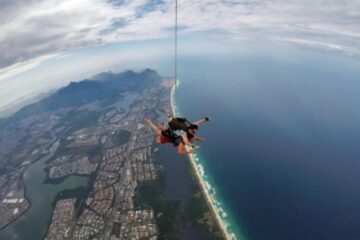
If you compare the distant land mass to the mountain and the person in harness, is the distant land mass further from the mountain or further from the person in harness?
the person in harness

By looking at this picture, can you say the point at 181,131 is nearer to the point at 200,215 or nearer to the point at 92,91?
the point at 200,215

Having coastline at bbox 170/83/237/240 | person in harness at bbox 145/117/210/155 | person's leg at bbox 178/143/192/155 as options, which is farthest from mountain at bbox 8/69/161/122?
person's leg at bbox 178/143/192/155

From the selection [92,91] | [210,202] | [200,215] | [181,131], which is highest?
[181,131]

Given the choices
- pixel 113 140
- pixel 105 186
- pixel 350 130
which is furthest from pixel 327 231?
pixel 113 140

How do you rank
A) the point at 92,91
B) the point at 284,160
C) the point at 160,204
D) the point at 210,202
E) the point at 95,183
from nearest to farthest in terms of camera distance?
the point at 210,202
the point at 160,204
the point at 95,183
the point at 284,160
the point at 92,91

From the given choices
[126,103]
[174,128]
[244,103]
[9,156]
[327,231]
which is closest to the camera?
[174,128]

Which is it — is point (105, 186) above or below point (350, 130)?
above

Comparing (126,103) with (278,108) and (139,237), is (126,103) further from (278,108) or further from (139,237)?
(139,237)

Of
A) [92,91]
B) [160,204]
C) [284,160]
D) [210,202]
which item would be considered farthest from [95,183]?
[92,91]
